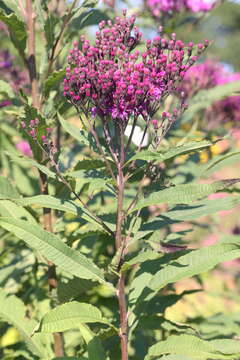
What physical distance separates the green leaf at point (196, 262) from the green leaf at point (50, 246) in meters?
0.23

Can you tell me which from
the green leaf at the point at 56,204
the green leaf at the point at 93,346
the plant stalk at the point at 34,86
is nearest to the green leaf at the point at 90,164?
the green leaf at the point at 56,204

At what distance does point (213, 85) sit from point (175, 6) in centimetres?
59

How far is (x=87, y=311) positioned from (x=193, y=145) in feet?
1.89

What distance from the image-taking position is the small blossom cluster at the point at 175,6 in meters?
3.12

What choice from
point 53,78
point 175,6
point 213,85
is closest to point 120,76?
point 53,78

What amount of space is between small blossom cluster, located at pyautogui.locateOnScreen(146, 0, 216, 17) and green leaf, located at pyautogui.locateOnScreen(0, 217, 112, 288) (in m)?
2.11

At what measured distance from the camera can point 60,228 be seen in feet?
6.61

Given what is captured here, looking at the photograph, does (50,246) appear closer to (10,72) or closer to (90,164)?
(90,164)

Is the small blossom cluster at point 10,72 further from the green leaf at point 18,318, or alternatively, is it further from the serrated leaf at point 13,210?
the green leaf at point 18,318

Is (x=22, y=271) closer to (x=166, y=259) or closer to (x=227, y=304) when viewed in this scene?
(x=166, y=259)

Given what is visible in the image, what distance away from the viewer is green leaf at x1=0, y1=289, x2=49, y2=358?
70.6 inches

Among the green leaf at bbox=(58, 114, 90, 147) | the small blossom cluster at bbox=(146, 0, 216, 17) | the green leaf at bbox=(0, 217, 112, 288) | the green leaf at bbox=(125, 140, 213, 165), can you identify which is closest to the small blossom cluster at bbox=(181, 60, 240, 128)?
the small blossom cluster at bbox=(146, 0, 216, 17)

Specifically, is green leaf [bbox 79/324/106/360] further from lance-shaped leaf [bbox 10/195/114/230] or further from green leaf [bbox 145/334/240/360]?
lance-shaped leaf [bbox 10/195/114/230]

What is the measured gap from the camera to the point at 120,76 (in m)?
1.42
